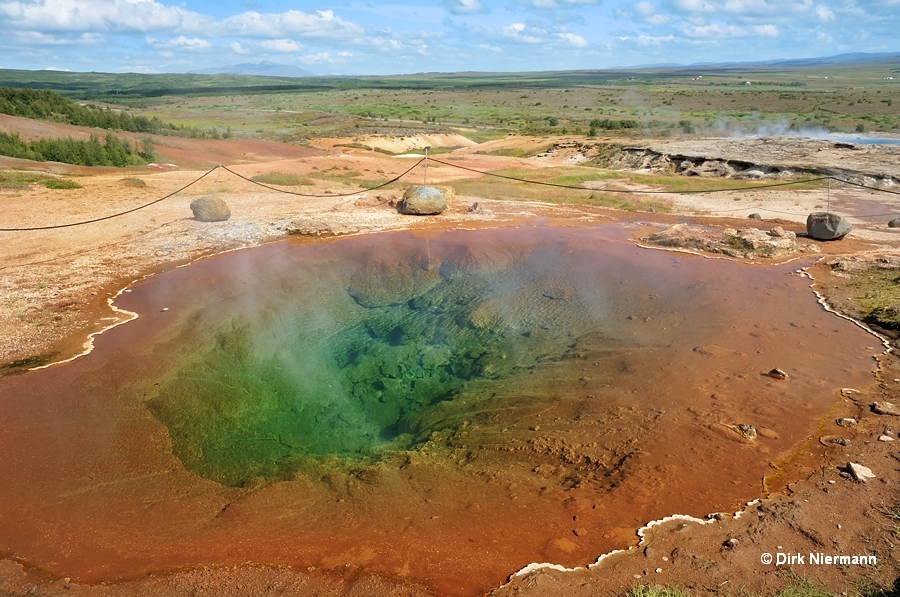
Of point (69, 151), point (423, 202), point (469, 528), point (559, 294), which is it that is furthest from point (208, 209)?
point (469, 528)

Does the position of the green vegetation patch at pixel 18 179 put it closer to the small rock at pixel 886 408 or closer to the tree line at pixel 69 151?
the tree line at pixel 69 151

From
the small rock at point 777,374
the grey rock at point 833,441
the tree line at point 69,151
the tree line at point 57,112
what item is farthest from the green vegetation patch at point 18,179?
the grey rock at point 833,441

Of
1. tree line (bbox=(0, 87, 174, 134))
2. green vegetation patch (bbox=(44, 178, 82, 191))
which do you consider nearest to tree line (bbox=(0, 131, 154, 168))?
green vegetation patch (bbox=(44, 178, 82, 191))

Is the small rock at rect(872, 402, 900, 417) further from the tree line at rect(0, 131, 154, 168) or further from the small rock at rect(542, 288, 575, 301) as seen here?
the tree line at rect(0, 131, 154, 168)

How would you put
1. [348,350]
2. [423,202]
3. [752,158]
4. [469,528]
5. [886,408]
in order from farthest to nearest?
[752,158]
[423,202]
[348,350]
[886,408]
[469,528]

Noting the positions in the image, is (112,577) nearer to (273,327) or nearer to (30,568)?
(30,568)

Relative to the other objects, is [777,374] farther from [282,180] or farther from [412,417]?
[282,180]
